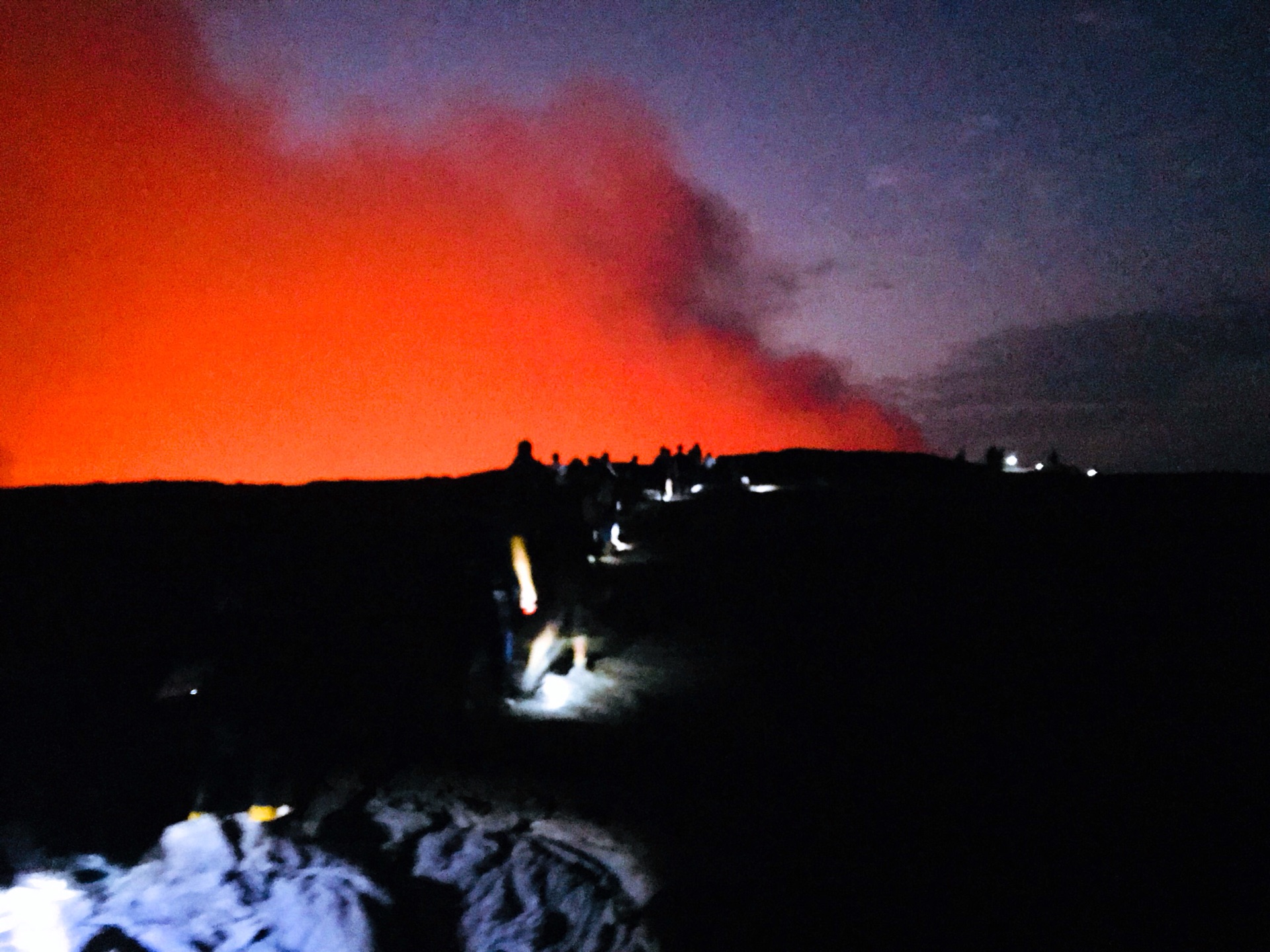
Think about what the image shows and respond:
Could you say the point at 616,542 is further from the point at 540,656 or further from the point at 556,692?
the point at 556,692

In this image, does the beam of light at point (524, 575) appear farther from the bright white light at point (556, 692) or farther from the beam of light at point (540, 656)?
the bright white light at point (556, 692)

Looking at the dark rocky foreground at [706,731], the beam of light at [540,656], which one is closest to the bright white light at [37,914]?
the dark rocky foreground at [706,731]

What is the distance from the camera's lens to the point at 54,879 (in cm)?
387

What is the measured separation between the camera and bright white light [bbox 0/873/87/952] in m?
3.39

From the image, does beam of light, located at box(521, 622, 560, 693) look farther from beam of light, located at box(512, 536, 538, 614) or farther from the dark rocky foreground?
the dark rocky foreground

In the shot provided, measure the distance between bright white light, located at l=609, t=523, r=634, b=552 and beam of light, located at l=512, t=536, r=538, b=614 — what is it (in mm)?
10620

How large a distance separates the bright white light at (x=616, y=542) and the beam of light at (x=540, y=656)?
1025 cm

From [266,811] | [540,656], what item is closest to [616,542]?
[540,656]

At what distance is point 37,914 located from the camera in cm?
358

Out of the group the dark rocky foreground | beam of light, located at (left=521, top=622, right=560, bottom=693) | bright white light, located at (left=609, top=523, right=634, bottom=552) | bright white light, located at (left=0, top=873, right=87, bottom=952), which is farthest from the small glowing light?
bright white light, located at (left=609, top=523, right=634, bottom=552)

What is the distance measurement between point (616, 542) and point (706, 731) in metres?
13.7

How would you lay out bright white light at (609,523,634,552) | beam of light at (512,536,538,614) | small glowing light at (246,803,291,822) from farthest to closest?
bright white light at (609,523,634,552) → beam of light at (512,536,538,614) → small glowing light at (246,803,291,822)

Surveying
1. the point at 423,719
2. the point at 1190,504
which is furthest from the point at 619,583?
the point at 1190,504

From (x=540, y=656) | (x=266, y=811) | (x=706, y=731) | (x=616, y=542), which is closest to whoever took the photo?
(x=266, y=811)
